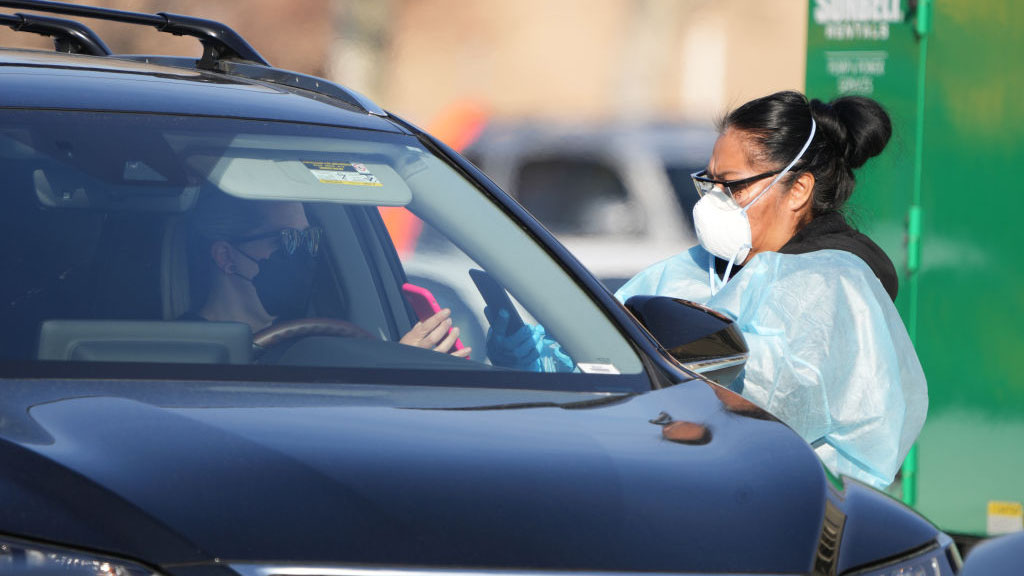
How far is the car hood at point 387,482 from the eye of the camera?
5.70ft

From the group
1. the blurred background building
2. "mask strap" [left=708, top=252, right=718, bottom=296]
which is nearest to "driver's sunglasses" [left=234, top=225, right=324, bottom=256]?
"mask strap" [left=708, top=252, right=718, bottom=296]

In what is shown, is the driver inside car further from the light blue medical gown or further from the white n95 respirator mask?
the white n95 respirator mask

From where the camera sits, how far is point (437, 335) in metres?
2.89

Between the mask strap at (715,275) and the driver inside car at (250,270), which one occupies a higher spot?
the driver inside car at (250,270)

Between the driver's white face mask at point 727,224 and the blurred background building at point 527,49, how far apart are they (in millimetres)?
6184

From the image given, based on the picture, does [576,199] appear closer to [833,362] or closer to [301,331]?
[833,362]

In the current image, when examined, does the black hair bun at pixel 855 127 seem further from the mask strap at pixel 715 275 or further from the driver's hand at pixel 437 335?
the driver's hand at pixel 437 335

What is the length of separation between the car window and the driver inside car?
6.52m

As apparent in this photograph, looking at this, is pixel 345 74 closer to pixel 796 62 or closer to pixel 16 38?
pixel 16 38

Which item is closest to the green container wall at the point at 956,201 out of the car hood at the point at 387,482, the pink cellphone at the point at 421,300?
the pink cellphone at the point at 421,300

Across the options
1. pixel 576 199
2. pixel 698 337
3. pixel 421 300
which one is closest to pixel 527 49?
pixel 576 199

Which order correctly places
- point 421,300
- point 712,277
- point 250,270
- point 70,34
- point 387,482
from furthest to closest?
point 712,277 < point 70,34 < point 421,300 < point 250,270 < point 387,482

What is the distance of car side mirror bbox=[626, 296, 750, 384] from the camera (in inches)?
106

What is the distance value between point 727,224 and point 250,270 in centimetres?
143
